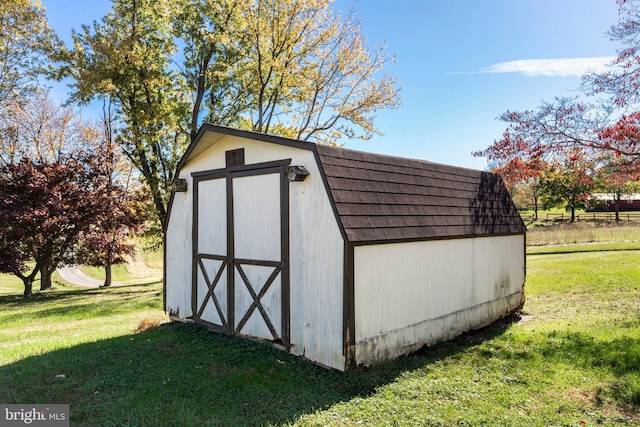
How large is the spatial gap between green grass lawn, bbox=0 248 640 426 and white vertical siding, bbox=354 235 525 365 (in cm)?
29

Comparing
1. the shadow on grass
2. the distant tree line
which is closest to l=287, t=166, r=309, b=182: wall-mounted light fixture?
the shadow on grass

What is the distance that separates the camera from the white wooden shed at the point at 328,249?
18.0ft

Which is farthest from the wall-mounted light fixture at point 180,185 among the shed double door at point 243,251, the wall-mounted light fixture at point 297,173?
the wall-mounted light fixture at point 297,173

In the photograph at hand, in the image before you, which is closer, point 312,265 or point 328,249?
point 328,249

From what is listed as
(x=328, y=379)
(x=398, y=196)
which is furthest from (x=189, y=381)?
(x=398, y=196)

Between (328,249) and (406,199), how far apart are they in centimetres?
183

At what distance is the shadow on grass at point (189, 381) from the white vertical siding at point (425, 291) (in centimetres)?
33

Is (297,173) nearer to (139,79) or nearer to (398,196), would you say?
(398,196)

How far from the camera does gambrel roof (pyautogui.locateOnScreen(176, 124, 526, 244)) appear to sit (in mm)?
5590

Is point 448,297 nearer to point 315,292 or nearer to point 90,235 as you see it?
point 315,292

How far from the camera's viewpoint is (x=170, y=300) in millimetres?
8297

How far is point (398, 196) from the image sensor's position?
6.46 meters

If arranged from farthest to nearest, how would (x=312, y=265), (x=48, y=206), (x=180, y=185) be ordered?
(x=48, y=206), (x=180, y=185), (x=312, y=265)

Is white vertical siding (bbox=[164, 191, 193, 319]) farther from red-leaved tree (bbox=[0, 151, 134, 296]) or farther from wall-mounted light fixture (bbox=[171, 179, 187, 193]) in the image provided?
red-leaved tree (bbox=[0, 151, 134, 296])
